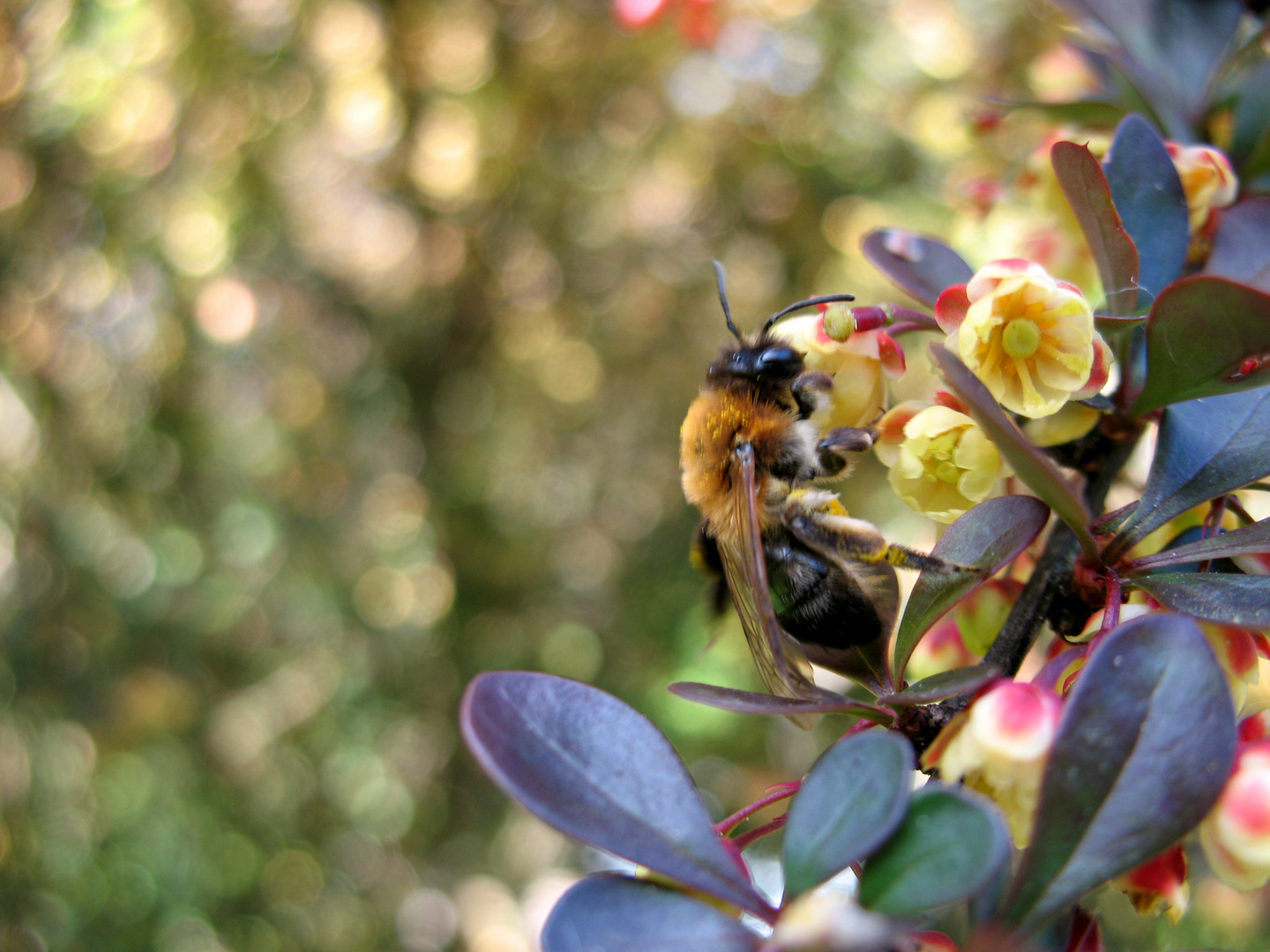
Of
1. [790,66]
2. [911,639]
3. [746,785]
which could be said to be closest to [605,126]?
[790,66]

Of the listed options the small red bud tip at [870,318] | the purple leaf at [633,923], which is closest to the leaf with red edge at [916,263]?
the small red bud tip at [870,318]

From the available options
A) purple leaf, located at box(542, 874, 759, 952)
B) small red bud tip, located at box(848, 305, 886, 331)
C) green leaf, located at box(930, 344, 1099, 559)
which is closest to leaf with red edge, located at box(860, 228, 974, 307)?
small red bud tip, located at box(848, 305, 886, 331)

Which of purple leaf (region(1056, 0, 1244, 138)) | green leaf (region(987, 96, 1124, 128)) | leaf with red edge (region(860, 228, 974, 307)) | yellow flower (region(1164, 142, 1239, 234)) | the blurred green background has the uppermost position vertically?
purple leaf (region(1056, 0, 1244, 138))

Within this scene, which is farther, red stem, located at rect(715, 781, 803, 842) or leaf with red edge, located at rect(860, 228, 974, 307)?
leaf with red edge, located at rect(860, 228, 974, 307)

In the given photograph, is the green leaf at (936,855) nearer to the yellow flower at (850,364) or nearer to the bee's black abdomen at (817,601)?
the bee's black abdomen at (817,601)

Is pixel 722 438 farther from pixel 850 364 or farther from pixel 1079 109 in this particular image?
pixel 1079 109

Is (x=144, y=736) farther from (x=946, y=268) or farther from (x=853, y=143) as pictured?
(x=853, y=143)

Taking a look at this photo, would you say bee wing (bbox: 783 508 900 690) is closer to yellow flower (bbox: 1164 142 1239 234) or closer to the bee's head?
the bee's head

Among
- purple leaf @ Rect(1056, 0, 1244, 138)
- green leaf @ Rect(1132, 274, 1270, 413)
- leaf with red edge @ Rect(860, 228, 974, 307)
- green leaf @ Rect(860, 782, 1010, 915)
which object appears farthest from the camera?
purple leaf @ Rect(1056, 0, 1244, 138)
